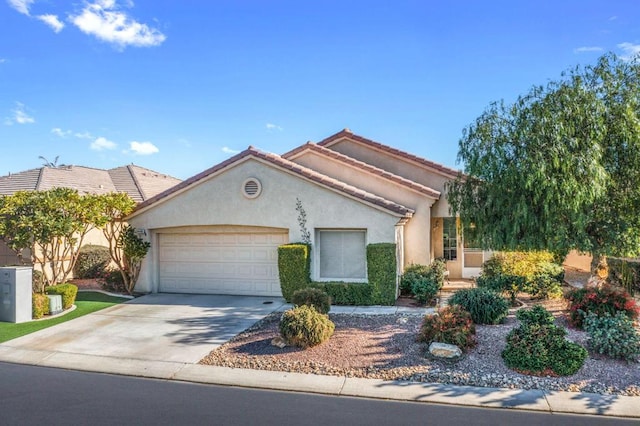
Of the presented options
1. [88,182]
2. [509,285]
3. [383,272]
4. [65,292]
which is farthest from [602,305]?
[88,182]

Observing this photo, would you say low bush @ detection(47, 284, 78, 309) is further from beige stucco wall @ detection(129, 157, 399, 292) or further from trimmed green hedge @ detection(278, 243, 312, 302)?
trimmed green hedge @ detection(278, 243, 312, 302)

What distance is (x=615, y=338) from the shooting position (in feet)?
27.1

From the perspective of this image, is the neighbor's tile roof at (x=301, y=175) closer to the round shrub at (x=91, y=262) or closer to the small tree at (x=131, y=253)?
the small tree at (x=131, y=253)

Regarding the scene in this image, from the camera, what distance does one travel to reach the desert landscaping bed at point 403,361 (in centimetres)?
743

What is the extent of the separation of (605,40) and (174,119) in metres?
15.7

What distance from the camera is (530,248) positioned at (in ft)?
38.2

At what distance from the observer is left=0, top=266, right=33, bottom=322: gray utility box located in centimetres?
1179

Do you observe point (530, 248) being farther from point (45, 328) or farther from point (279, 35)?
point (45, 328)

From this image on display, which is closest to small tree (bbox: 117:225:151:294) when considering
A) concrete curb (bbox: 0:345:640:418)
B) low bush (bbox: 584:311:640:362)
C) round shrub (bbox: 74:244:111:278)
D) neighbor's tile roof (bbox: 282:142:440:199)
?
round shrub (bbox: 74:244:111:278)

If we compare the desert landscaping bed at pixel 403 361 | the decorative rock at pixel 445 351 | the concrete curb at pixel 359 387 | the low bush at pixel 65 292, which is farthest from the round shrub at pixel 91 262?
the decorative rock at pixel 445 351

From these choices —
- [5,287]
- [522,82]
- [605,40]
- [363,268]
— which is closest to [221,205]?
[363,268]

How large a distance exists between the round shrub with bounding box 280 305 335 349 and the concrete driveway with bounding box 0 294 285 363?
184cm

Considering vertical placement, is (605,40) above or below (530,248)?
above

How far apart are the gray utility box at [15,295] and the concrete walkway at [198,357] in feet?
4.77
